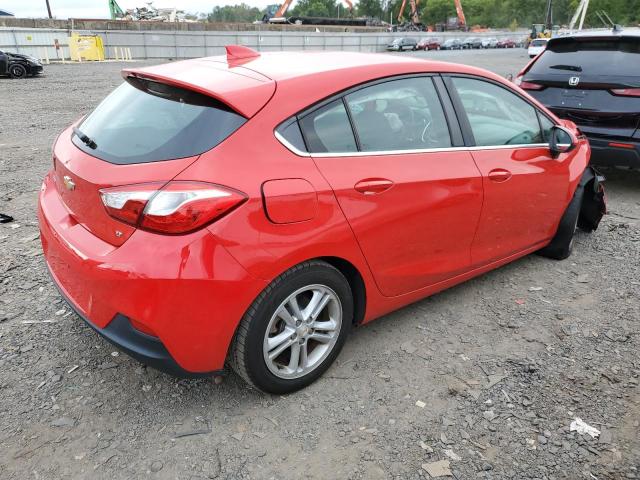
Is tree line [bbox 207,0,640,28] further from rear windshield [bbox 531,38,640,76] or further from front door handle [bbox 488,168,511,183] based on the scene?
front door handle [bbox 488,168,511,183]

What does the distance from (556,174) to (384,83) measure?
1.72 metres

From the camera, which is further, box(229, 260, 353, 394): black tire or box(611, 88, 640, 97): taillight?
box(611, 88, 640, 97): taillight

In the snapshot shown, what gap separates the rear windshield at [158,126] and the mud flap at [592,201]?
3268 millimetres

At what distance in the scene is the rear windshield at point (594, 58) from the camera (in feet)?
18.2

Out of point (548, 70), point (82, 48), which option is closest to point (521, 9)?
point (82, 48)

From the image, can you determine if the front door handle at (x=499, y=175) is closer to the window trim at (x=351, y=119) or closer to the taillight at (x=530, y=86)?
the window trim at (x=351, y=119)

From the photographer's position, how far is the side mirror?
12.3 ft

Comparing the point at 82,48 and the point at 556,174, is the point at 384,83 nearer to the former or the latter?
the point at 556,174

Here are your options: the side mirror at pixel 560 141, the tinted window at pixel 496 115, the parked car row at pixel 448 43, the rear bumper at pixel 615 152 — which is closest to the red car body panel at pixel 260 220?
the tinted window at pixel 496 115

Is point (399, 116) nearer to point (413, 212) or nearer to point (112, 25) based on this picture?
point (413, 212)

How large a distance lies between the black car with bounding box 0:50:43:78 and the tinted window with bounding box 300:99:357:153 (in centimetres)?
1893

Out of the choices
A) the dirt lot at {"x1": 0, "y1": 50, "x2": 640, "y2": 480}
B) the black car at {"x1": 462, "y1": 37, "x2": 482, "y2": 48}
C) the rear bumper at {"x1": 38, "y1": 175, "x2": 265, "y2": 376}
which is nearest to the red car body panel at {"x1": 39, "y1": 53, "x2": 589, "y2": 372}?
the rear bumper at {"x1": 38, "y1": 175, "x2": 265, "y2": 376}

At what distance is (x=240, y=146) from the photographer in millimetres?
2305

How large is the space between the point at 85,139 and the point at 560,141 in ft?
10.4
